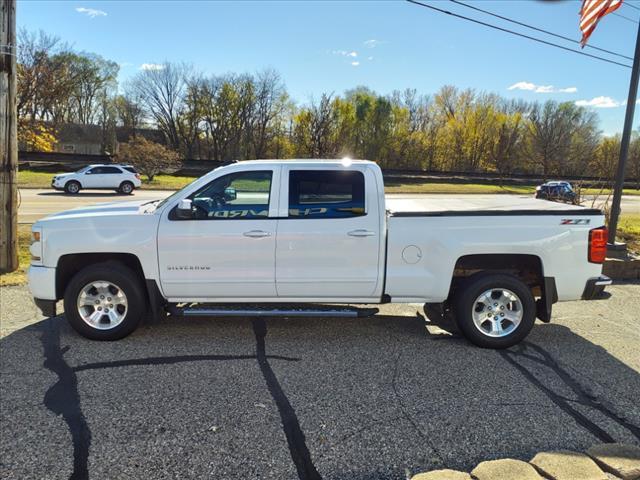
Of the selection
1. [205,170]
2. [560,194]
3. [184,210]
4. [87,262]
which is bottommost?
[87,262]

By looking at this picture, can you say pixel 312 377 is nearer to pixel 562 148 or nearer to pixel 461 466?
pixel 461 466

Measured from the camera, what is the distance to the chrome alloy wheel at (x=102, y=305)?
459cm

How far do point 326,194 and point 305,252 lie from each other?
646 millimetres

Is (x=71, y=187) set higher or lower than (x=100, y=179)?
lower

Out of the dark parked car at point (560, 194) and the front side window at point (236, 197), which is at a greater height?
the dark parked car at point (560, 194)

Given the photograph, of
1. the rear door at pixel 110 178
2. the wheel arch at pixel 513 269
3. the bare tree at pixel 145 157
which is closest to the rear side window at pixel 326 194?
the wheel arch at pixel 513 269

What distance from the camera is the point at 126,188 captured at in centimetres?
2558

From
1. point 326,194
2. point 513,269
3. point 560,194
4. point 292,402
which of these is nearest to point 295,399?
point 292,402

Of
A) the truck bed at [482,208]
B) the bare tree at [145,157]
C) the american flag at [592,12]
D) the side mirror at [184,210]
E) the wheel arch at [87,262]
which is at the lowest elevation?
the wheel arch at [87,262]

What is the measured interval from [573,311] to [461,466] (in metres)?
4.23

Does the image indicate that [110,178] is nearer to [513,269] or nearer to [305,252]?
[305,252]

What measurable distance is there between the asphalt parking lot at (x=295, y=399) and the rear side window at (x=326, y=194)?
138cm

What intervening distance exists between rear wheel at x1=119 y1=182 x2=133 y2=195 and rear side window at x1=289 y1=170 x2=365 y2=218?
2343 cm

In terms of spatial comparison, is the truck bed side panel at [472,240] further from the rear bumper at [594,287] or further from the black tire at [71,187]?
the black tire at [71,187]
